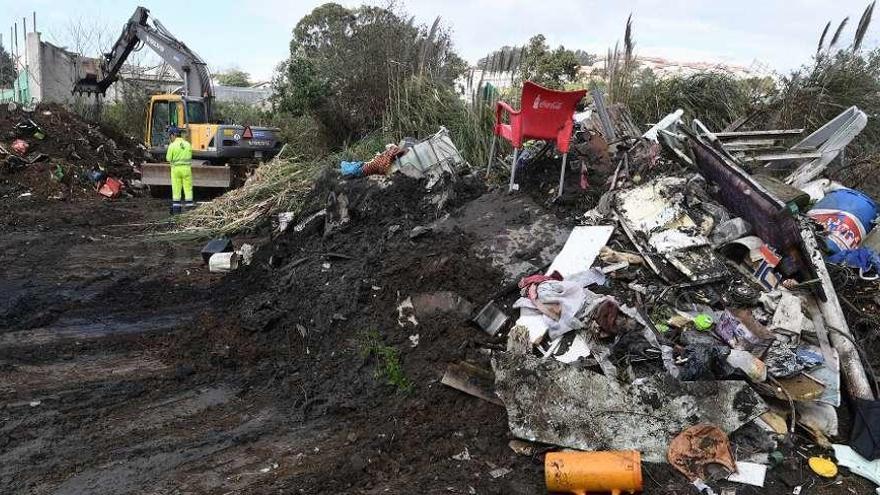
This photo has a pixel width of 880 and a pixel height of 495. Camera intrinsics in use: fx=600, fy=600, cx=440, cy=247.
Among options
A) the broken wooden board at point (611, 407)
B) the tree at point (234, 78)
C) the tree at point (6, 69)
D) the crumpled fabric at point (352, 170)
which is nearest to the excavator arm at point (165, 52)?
the crumpled fabric at point (352, 170)

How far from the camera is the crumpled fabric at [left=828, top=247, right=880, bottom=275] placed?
4596 mm

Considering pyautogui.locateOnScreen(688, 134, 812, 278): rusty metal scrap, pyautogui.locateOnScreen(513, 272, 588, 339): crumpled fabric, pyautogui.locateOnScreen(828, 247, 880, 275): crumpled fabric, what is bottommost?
pyautogui.locateOnScreen(513, 272, 588, 339): crumpled fabric

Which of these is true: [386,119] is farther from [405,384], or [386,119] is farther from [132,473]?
[132,473]

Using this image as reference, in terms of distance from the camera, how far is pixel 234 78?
42688 millimetres

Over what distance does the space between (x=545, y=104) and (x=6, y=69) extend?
86.6 feet

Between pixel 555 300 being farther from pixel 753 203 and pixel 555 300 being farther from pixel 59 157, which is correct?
pixel 59 157

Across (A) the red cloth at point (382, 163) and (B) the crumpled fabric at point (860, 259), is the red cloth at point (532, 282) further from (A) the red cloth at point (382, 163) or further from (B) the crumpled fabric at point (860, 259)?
(A) the red cloth at point (382, 163)

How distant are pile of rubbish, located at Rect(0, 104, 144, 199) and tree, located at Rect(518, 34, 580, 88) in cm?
932

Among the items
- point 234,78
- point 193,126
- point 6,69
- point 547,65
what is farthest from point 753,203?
point 234,78

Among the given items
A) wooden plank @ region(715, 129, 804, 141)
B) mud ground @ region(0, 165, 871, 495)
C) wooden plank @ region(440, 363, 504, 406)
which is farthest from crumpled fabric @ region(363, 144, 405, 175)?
wooden plank @ region(440, 363, 504, 406)

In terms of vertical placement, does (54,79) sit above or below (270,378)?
above

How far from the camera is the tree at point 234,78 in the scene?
41.3 metres

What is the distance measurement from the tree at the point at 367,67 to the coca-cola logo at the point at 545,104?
16.9 ft

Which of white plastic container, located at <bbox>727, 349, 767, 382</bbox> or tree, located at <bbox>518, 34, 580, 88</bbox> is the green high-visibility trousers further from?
white plastic container, located at <bbox>727, 349, 767, 382</bbox>
